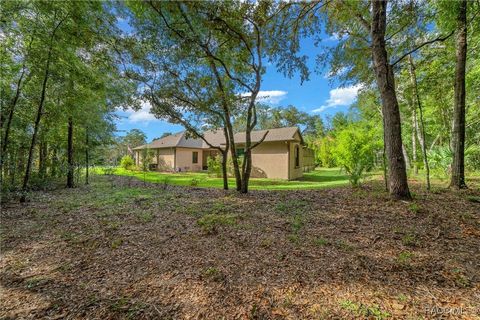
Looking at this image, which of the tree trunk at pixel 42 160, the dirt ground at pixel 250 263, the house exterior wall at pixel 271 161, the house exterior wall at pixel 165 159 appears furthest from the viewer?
the house exterior wall at pixel 165 159

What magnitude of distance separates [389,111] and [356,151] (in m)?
2.85

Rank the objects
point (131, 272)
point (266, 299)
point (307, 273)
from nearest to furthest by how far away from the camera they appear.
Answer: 1. point (266, 299)
2. point (307, 273)
3. point (131, 272)

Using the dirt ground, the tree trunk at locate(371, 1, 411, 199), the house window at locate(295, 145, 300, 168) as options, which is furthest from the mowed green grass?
the dirt ground

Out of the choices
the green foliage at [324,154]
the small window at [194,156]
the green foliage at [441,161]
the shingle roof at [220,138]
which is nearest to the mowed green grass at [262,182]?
the shingle roof at [220,138]

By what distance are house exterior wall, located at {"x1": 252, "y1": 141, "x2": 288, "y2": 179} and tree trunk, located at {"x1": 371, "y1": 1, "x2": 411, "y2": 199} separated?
29.4 feet

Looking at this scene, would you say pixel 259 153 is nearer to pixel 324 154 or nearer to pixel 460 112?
pixel 460 112

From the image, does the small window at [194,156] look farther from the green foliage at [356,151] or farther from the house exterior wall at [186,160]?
the green foliage at [356,151]

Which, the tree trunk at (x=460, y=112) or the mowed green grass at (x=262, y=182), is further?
the mowed green grass at (x=262, y=182)

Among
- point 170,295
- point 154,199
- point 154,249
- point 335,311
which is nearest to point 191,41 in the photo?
point 154,199

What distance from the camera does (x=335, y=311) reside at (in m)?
1.97

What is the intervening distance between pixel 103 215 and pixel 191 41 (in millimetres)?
5457

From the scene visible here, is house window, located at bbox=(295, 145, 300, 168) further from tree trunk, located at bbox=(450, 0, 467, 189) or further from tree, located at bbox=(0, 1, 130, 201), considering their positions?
tree, located at bbox=(0, 1, 130, 201)

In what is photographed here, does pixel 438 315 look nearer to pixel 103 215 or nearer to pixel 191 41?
pixel 103 215

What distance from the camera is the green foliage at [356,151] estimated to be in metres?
7.78
